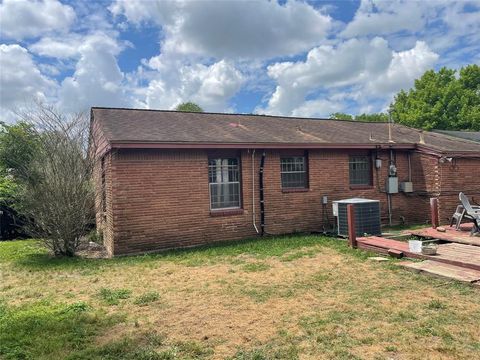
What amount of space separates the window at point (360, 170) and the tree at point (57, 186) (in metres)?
8.19

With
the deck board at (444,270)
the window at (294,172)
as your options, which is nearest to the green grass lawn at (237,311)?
the deck board at (444,270)

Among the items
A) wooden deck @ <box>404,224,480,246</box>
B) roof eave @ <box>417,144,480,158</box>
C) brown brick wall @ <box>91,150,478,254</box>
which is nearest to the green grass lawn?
brown brick wall @ <box>91,150,478,254</box>

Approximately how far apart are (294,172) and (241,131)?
6.96 ft

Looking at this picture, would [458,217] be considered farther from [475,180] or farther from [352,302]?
[352,302]

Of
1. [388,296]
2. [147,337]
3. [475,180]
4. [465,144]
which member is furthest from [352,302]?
[465,144]

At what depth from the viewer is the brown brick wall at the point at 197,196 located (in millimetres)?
9203

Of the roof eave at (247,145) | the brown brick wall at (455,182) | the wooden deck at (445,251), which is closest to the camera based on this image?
the wooden deck at (445,251)

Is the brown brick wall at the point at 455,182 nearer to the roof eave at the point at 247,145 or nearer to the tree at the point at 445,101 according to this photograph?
the roof eave at the point at 247,145

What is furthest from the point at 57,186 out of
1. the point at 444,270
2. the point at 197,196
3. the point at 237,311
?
the point at 444,270

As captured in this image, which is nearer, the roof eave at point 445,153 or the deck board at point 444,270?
the deck board at point 444,270

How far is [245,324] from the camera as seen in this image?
14.7 feet

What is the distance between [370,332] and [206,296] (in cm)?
250

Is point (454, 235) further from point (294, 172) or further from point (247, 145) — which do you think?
point (247, 145)

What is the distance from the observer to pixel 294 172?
11648 mm
